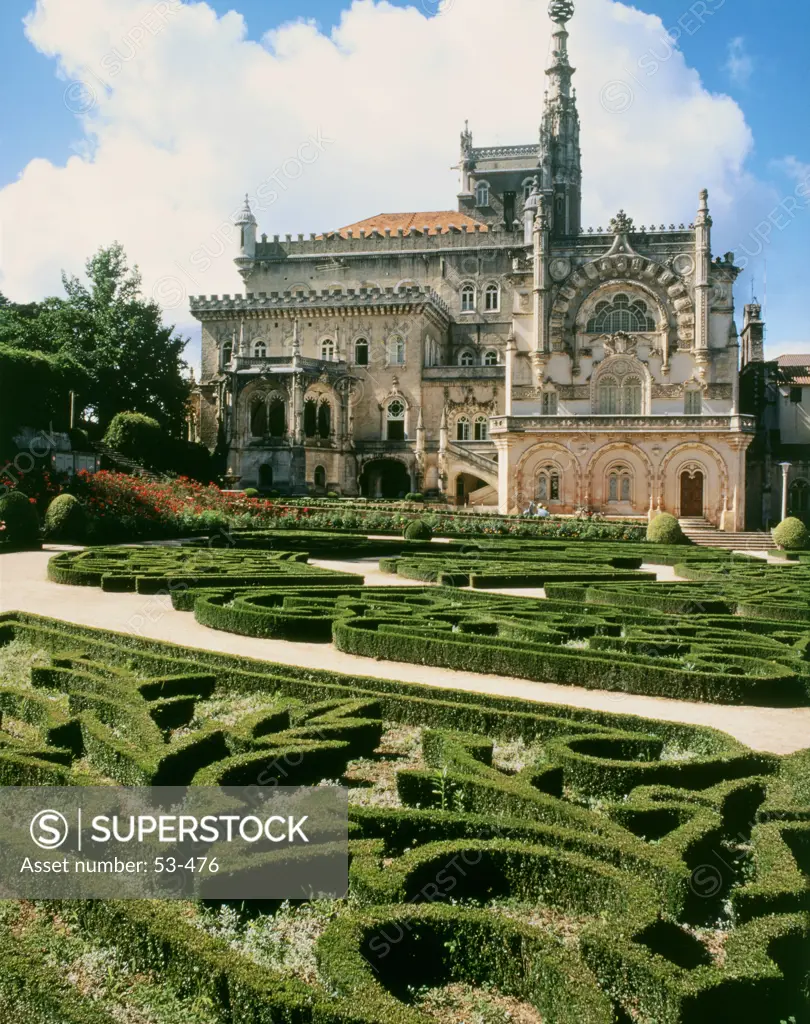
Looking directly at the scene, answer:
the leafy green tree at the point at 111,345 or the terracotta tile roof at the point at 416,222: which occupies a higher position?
the terracotta tile roof at the point at 416,222

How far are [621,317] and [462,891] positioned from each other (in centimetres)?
4775

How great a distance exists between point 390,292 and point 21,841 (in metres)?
51.7

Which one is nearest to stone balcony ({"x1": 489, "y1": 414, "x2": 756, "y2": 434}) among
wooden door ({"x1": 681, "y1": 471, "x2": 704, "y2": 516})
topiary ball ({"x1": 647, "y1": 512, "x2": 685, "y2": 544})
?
wooden door ({"x1": 681, "y1": 471, "x2": 704, "y2": 516})

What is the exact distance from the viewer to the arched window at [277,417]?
5047cm

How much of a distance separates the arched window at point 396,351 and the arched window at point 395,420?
225 cm

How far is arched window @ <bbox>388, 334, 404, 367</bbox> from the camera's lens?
53.5 meters

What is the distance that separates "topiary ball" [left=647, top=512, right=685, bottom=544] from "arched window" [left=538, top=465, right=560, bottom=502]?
43.7 feet

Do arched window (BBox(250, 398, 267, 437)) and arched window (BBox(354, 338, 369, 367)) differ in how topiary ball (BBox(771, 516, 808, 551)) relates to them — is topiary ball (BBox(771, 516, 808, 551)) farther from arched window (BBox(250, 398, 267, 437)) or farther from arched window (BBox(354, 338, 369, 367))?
arched window (BBox(354, 338, 369, 367))

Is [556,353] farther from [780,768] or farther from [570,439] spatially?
[780,768]

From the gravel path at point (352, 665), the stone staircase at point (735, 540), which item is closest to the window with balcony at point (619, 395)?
the stone staircase at point (735, 540)

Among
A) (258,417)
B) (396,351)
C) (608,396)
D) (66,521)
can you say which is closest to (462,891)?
(66,521)

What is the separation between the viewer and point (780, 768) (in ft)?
21.0

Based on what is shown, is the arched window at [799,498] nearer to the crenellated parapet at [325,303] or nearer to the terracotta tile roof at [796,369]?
the terracotta tile roof at [796,369]

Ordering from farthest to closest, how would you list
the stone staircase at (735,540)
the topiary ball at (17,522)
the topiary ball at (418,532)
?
the stone staircase at (735,540) < the topiary ball at (418,532) < the topiary ball at (17,522)
